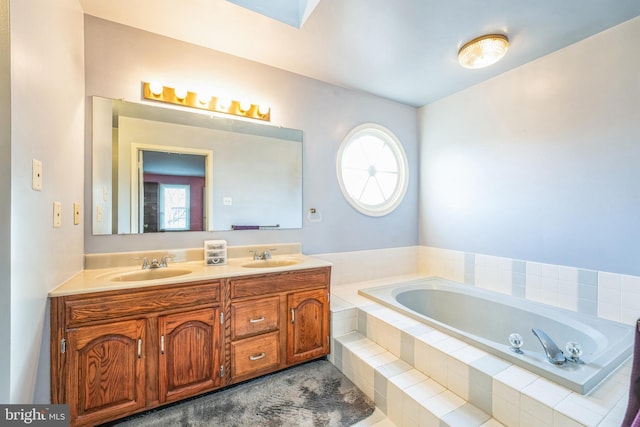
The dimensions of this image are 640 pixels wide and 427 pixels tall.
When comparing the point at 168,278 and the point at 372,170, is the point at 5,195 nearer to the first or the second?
the point at 168,278

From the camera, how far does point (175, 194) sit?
204 cm

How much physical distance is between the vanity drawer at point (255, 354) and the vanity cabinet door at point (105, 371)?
1.69ft

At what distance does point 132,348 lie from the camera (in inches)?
57.6

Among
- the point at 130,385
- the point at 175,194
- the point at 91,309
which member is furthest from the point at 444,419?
the point at 175,194

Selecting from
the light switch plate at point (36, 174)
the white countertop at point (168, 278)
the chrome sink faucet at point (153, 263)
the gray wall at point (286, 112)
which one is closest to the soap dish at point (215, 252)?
the white countertop at point (168, 278)

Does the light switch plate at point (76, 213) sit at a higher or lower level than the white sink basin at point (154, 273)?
higher

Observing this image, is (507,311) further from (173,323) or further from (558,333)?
(173,323)

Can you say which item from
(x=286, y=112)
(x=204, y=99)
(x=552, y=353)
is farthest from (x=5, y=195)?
(x=552, y=353)

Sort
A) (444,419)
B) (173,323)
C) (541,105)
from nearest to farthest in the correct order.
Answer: (444,419), (173,323), (541,105)

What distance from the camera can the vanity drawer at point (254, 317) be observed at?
1.76 m

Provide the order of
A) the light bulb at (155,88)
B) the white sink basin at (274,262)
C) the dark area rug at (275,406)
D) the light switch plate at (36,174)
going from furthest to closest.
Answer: the white sink basin at (274,262) < the light bulb at (155,88) < the dark area rug at (275,406) < the light switch plate at (36,174)

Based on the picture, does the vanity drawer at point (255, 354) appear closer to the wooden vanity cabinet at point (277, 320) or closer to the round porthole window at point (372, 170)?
the wooden vanity cabinet at point (277, 320)

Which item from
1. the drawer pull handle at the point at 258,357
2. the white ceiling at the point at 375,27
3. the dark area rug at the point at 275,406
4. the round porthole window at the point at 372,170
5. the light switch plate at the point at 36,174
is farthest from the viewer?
the round porthole window at the point at 372,170

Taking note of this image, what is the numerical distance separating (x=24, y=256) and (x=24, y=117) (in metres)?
0.54
